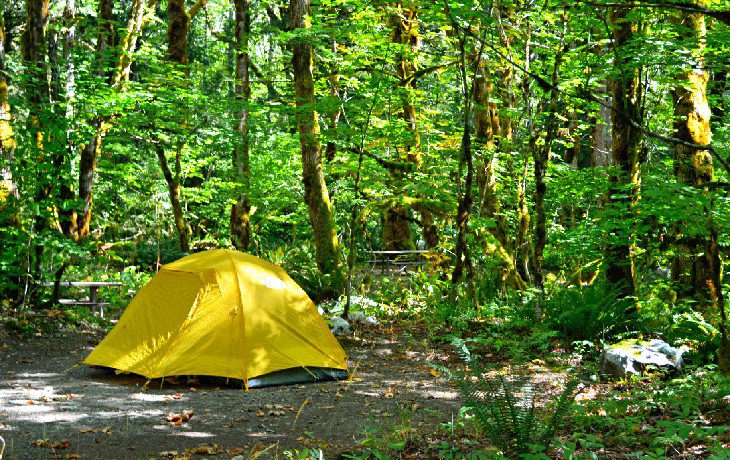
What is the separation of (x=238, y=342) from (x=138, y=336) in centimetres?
131

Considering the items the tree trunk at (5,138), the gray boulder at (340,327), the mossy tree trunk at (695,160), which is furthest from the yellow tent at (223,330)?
the mossy tree trunk at (695,160)

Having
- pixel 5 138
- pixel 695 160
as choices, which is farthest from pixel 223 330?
pixel 695 160

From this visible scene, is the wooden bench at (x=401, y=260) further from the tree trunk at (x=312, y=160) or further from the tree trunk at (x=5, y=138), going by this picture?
the tree trunk at (x=5, y=138)

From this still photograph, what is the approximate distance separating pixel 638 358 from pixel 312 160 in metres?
7.14

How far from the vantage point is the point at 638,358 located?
24.5ft

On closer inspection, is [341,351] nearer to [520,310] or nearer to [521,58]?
[520,310]

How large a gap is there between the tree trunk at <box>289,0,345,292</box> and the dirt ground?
3675mm

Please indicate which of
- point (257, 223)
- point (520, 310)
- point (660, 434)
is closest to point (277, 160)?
point (257, 223)

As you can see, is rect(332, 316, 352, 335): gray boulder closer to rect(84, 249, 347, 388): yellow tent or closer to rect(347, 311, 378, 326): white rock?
rect(347, 311, 378, 326): white rock

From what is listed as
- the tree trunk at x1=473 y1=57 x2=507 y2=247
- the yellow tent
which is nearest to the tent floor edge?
the yellow tent

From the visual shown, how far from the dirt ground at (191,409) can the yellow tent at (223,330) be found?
23cm

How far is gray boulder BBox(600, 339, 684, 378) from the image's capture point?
7.39m

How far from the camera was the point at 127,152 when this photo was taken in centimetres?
1962

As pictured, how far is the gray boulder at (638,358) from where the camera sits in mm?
7395
